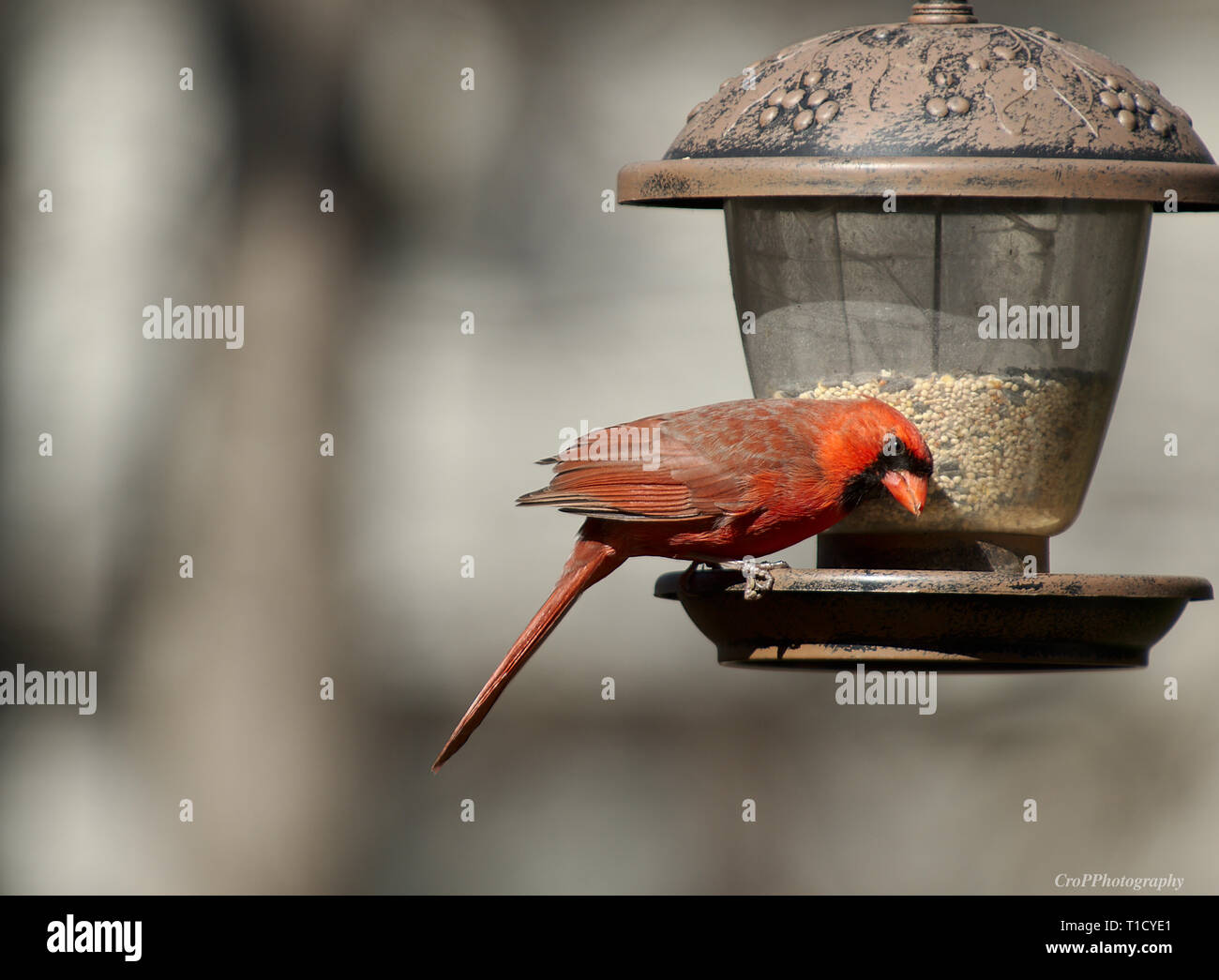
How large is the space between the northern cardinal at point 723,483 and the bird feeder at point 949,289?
0.52 feet

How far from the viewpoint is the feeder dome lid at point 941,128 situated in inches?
163

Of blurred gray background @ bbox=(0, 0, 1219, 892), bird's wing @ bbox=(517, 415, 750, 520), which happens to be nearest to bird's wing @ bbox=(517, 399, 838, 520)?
bird's wing @ bbox=(517, 415, 750, 520)

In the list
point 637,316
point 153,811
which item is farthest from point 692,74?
point 153,811

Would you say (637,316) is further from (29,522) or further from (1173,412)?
(29,522)

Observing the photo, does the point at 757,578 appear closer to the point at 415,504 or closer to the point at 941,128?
the point at 941,128

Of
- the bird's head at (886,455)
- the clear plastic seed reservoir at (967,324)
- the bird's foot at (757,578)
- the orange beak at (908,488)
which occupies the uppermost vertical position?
the clear plastic seed reservoir at (967,324)

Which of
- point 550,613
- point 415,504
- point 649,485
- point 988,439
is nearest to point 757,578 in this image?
point 649,485

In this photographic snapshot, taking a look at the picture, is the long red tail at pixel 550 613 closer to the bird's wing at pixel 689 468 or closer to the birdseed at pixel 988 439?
the bird's wing at pixel 689 468

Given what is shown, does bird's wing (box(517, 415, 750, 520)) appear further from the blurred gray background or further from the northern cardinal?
the blurred gray background

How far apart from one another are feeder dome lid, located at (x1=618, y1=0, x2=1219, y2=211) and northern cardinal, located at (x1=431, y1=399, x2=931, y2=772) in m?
0.57

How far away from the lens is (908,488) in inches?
172

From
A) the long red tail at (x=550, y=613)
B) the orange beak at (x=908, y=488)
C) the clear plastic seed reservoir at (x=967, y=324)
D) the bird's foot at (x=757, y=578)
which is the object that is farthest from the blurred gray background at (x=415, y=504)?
the bird's foot at (x=757, y=578)

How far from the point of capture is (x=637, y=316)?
29.7ft

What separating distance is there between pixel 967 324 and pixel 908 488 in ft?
1.63
